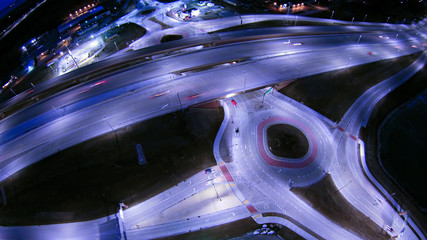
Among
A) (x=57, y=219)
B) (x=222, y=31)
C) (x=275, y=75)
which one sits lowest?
(x=57, y=219)

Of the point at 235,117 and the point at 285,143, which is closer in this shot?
the point at 285,143

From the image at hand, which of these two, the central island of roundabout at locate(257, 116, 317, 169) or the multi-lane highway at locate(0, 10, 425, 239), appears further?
the central island of roundabout at locate(257, 116, 317, 169)

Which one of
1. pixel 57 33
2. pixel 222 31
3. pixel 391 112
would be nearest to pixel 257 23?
pixel 222 31

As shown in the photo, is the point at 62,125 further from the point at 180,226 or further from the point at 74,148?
the point at 180,226

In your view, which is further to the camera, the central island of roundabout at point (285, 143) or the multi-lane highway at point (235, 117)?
the central island of roundabout at point (285, 143)

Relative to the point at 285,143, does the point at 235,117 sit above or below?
above

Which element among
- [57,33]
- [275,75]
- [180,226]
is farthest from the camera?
[57,33]

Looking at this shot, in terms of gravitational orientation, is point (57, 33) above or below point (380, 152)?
above

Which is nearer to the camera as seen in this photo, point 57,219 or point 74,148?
point 57,219
